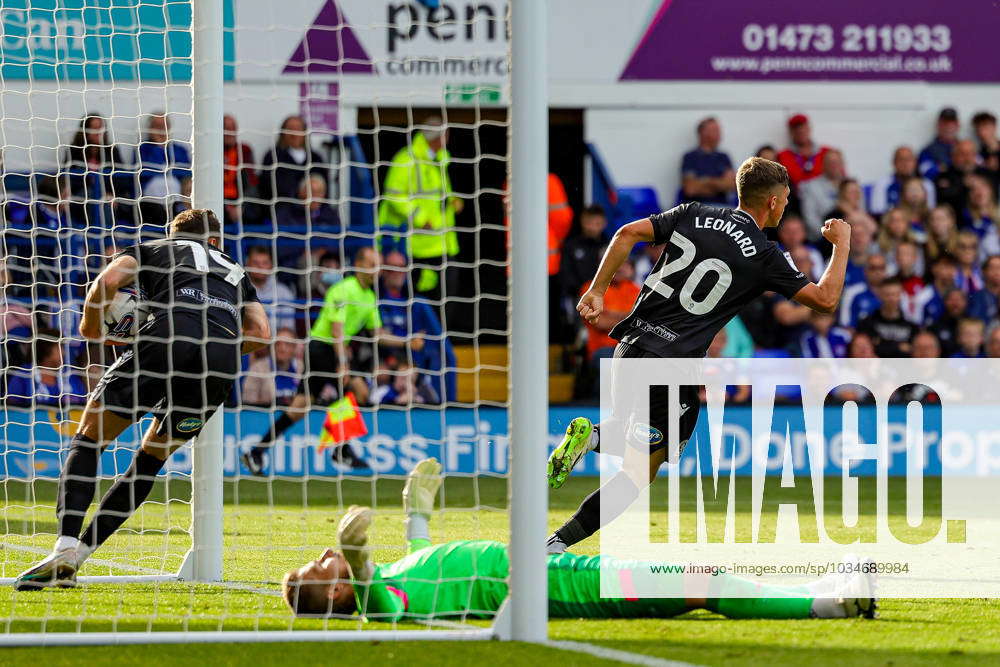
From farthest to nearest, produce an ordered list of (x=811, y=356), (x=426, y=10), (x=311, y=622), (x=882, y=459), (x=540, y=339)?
(x=426, y=10)
(x=811, y=356)
(x=882, y=459)
(x=311, y=622)
(x=540, y=339)

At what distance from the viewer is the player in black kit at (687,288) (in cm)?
582

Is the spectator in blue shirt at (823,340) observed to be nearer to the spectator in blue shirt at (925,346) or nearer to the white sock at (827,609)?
the spectator in blue shirt at (925,346)

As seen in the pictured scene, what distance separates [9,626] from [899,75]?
40.5ft

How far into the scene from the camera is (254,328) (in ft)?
20.1

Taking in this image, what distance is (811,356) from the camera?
13594 millimetres

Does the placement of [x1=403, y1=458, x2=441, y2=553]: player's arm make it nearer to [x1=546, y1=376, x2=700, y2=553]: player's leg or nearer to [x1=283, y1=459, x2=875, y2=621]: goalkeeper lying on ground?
[x1=283, y1=459, x2=875, y2=621]: goalkeeper lying on ground

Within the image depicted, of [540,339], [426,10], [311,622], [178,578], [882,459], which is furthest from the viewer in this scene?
[426,10]

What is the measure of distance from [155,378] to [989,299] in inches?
402

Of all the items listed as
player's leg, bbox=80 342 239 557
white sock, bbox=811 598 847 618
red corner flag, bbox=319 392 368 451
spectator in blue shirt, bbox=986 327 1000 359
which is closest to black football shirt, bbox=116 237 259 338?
player's leg, bbox=80 342 239 557

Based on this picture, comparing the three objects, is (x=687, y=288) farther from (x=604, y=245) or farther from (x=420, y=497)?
(x=604, y=245)

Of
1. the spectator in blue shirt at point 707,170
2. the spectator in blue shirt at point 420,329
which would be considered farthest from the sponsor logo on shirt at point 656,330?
the spectator in blue shirt at point 707,170

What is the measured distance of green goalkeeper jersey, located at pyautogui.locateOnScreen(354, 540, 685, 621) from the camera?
5156 millimetres

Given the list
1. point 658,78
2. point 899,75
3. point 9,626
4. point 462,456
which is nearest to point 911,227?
point 899,75

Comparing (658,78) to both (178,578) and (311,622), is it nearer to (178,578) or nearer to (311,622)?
(178,578)
